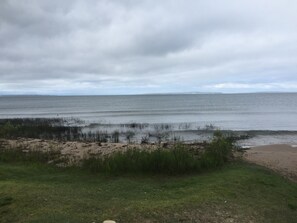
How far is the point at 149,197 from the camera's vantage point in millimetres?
8109

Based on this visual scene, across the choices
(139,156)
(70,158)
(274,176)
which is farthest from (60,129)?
(274,176)

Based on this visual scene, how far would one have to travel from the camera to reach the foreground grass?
271 inches

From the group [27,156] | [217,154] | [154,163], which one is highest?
[217,154]

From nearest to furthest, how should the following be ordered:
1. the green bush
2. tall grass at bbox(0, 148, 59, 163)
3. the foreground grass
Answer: the foreground grass, the green bush, tall grass at bbox(0, 148, 59, 163)

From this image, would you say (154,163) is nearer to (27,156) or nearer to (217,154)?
(217,154)

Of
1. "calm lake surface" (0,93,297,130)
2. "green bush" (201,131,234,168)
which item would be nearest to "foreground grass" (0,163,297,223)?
"green bush" (201,131,234,168)

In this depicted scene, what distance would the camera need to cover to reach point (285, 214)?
7.62 meters

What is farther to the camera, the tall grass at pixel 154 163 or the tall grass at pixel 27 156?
the tall grass at pixel 27 156

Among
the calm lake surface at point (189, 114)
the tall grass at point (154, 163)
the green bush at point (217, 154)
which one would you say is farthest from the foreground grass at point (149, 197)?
the calm lake surface at point (189, 114)

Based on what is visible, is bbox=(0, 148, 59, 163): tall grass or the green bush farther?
bbox=(0, 148, 59, 163): tall grass

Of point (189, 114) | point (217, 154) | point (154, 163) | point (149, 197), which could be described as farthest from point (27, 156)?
point (189, 114)

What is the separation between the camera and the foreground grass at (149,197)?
6891 mm

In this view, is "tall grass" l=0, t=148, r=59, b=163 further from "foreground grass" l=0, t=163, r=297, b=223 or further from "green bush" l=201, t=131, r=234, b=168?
"green bush" l=201, t=131, r=234, b=168

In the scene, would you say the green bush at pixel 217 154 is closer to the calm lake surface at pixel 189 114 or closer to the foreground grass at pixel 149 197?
the foreground grass at pixel 149 197
